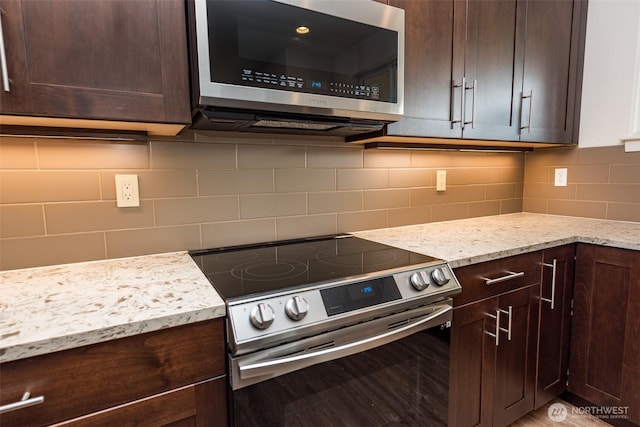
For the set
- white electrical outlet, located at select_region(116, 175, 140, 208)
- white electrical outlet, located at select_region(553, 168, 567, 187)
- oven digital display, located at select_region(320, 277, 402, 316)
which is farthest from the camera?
white electrical outlet, located at select_region(553, 168, 567, 187)

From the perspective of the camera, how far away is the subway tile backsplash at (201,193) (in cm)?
109

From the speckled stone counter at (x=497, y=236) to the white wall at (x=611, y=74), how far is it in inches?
20.2

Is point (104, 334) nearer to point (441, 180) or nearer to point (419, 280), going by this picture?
point (419, 280)

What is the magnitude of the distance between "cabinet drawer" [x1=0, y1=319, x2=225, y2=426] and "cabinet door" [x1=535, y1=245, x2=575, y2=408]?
1412 mm

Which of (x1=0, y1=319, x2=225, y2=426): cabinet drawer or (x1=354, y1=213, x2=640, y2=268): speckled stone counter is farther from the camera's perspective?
(x1=354, y1=213, x2=640, y2=268): speckled stone counter

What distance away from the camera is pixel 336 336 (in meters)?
0.89

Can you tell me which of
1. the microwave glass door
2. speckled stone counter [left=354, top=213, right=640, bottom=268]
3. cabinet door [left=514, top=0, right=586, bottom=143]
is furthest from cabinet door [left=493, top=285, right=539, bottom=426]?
the microwave glass door

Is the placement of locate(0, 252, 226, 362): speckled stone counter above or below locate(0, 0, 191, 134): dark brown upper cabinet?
below

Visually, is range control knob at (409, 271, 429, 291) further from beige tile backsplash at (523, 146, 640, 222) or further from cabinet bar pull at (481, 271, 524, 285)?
beige tile backsplash at (523, 146, 640, 222)

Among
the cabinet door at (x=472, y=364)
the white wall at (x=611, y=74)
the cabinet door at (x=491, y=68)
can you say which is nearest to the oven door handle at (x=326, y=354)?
the cabinet door at (x=472, y=364)

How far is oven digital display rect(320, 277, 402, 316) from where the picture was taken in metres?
0.90

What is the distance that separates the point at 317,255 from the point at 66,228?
0.86 meters

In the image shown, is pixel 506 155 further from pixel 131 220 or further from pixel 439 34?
pixel 131 220

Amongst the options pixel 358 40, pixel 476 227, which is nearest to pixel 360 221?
pixel 476 227
